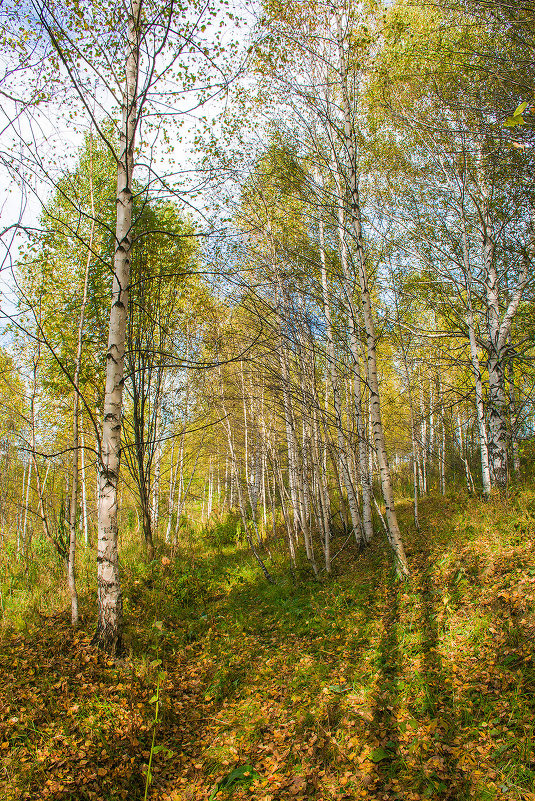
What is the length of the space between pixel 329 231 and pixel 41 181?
6783 millimetres

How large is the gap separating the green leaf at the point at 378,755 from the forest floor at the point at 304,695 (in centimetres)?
2

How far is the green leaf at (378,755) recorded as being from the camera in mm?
2625

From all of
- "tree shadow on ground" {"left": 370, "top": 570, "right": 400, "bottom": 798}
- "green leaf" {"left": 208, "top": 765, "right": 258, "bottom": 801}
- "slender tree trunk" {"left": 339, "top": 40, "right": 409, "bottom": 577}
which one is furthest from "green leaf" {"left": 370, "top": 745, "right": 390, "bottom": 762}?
"slender tree trunk" {"left": 339, "top": 40, "right": 409, "bottom": 577}

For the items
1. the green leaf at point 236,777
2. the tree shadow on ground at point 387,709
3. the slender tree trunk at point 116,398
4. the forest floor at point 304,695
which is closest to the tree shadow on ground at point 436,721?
the forest floor at point 304,695

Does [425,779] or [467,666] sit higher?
[467,666]

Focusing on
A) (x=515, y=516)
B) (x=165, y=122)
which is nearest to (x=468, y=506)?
(x=515, y=516)

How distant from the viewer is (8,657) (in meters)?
3.68

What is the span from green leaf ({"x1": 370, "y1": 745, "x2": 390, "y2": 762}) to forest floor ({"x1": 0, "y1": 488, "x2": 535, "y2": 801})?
0.02 meters

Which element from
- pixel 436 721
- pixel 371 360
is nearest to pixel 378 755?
pixel 436 721

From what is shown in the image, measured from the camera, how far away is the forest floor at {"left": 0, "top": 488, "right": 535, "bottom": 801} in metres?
2.56

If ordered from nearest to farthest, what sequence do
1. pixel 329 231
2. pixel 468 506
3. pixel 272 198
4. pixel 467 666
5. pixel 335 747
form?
pixel 335 747, pixel 467 666, pixel 468 506, pixel 272 198, pixel 329 231

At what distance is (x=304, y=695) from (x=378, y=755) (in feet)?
3.51

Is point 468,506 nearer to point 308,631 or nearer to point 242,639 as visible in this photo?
point 308,631

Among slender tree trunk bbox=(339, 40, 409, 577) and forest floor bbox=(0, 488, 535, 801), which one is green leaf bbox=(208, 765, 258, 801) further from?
slender tree trunk bbox=(339, 40, 409, 577)
